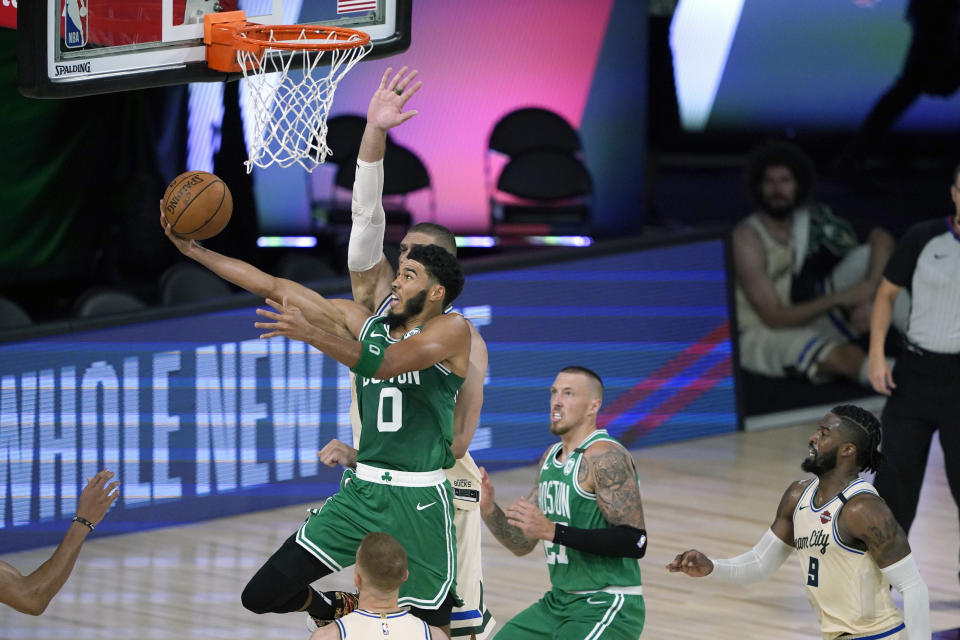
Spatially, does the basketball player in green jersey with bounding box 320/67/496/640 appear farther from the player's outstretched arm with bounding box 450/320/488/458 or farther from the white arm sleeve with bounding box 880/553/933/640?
the white arm sleeve with bounding box 880/553/933/640

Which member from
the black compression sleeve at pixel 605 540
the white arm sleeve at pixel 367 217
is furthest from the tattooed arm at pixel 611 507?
the white arm sleeve at pixel 367 217

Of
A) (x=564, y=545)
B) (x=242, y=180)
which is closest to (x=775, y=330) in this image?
(x=242, y=180)

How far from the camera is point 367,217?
5723mm

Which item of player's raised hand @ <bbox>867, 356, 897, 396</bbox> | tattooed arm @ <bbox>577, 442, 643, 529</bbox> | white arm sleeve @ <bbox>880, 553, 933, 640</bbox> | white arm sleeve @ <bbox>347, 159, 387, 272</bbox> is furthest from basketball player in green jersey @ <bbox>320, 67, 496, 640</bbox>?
player's raised hand @ <bbox>867, 356, 897, 396</bbox>

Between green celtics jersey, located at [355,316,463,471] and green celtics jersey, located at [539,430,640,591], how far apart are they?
496 mm

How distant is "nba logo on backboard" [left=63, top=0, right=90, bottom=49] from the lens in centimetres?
573

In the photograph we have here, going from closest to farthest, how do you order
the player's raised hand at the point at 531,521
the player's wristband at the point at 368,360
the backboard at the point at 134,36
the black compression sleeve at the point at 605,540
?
1. the player's wristband at the point at 368,360
2. the player's raised hand at the point at 531,521
3. the black compression sleeve at the point at 605,540
4. the backboard at the point at 134,36

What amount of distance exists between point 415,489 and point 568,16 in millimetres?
7885

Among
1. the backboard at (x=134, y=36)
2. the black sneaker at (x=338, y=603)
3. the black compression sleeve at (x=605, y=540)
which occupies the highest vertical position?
the backboard at (x=134, y=36)

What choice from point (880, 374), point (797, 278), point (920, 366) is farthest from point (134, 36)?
point (797, 278)

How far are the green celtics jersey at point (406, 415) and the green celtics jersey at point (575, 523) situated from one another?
50 centimetres

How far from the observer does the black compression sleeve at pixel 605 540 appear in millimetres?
5320

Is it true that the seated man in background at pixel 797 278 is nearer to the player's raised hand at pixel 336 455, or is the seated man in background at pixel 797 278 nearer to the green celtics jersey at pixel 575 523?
the green celtics jersey at pixel 575 523

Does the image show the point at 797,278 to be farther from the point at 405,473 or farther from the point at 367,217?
the point at 405,473
